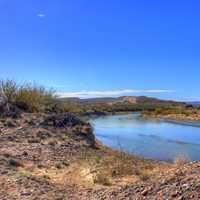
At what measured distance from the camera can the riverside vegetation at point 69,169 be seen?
8438 millimetres

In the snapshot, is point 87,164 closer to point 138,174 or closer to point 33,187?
point 138,174

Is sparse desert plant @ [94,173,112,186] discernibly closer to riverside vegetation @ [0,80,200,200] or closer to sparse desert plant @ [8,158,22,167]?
riverside vegetation @ [0,80,200,200]

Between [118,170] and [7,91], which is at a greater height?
[7,91]

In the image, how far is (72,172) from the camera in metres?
12.7

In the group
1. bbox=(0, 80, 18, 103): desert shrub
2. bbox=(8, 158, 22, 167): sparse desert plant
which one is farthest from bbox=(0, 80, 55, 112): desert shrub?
bbox=(8, 158, 22, 167): sparse desert plant

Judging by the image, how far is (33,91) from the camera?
3656 cm

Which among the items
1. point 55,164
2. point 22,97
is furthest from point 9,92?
point 55,164

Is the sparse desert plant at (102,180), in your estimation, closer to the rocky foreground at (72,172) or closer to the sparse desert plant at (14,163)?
the rocky foreground at (72,172)

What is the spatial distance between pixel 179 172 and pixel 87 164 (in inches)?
214

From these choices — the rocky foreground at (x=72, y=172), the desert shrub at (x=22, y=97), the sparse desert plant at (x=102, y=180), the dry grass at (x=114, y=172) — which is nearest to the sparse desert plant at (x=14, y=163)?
the rocky foreground at (x=72, y=172)

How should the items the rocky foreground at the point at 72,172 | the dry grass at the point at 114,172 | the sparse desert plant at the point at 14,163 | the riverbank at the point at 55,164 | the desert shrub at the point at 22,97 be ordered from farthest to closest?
the desert shrub at the point at 22,97, the sparse desert plant at the point at 14,163, the dry grass at the point at 114,172, the riverbank at the point at 55,164, the rocky foreground at the point at 72,172

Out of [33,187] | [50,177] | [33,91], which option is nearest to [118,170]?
[50,177]

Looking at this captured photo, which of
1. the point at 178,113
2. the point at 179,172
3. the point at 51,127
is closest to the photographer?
the point at 179,172

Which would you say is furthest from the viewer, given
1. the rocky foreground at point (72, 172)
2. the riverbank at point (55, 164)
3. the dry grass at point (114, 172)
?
the dry grass at point (114, 172)
